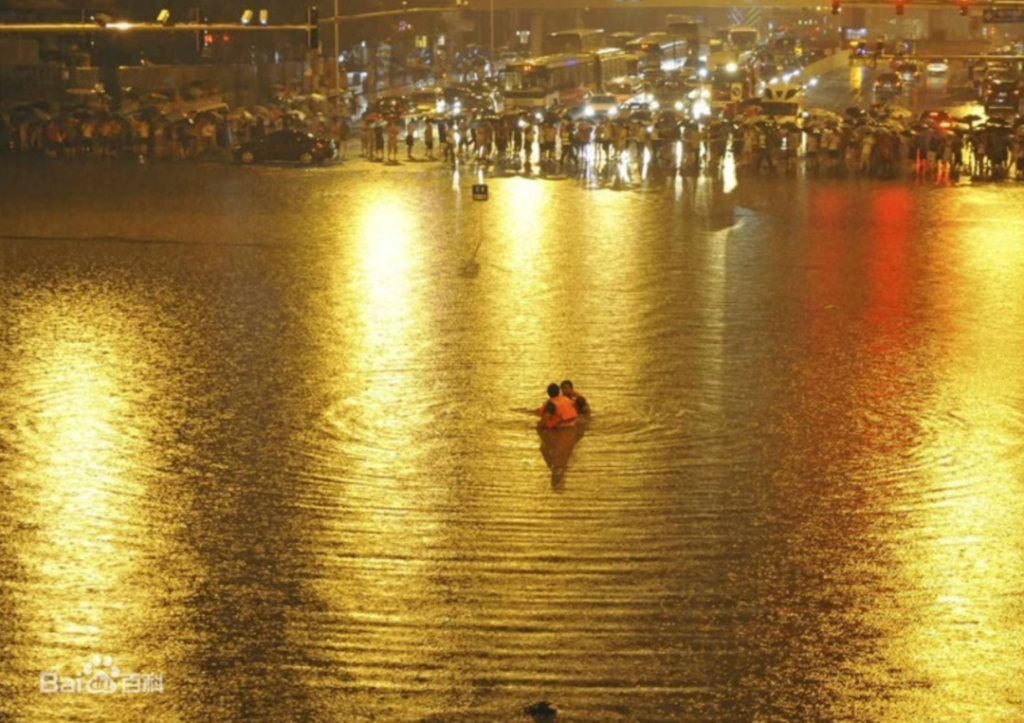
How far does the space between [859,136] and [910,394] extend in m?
27.6

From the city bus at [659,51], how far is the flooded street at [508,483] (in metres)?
54.4

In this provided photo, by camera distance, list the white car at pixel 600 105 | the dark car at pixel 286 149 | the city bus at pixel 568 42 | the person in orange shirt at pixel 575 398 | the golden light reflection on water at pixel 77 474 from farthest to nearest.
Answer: the city bus at pixel 568 42 < the white car at pixel 600 105 < the dark car at pixel 286 149 < the person in orange shirt at pixel 575 398 < the golden light reflection on water at pixel 77 474

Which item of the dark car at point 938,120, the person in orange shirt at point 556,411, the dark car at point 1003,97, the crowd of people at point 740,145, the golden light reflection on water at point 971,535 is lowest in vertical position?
the golden light reflection on water at point 971,535

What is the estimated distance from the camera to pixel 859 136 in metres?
45.0

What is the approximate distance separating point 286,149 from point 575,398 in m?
32.3

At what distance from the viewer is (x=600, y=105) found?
208ft

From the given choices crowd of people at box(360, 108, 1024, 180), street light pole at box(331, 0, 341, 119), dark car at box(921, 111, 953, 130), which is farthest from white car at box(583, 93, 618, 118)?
dark car at box(921, 111, 953, 130)

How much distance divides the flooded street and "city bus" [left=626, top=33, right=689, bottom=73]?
54367 mm

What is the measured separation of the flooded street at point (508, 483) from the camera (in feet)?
36.0

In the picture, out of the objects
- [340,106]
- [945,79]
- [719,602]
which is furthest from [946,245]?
[945,79]

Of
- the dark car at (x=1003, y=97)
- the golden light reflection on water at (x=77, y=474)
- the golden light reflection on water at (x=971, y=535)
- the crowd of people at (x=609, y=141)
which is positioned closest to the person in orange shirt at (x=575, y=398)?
the golden light reflection on water at (x=971, y=535)

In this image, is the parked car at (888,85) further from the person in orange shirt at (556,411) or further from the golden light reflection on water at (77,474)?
the person in orange shirt at (556,411)

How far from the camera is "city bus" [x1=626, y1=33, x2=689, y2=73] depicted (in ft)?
271

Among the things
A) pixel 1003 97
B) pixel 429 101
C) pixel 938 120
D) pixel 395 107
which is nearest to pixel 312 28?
pixel 938 120
